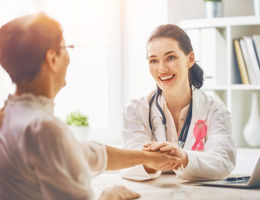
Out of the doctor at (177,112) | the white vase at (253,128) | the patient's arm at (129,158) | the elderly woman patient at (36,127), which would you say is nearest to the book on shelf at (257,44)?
the white vase at (253,128)

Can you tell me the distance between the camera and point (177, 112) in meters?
1.91

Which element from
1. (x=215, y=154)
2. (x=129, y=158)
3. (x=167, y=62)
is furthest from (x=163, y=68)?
(x=129, y=158)

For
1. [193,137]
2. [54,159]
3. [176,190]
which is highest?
[54,159]

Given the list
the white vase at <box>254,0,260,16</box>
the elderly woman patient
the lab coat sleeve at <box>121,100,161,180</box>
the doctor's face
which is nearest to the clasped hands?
the lab coat sleeve at <box>121,100,161,180</box>

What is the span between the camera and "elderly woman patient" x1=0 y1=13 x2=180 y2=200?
0.71m

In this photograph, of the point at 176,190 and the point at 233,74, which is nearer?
the point at 176,190

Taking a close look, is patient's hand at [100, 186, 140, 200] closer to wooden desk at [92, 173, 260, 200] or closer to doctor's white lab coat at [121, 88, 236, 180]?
wooden desk at [92, 173, 260, 200]

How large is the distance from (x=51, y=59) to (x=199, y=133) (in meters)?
1.17

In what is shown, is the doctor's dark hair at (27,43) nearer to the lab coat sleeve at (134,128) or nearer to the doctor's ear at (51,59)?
the doctor's ear at (51,59)

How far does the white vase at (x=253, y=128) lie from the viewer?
3.10 m

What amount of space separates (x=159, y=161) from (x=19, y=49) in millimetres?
690

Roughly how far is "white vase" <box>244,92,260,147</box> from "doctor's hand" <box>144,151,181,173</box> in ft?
5.96

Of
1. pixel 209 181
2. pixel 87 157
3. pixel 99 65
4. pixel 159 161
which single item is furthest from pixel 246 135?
pixel 87 157

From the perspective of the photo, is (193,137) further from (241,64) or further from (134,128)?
(241,64)
